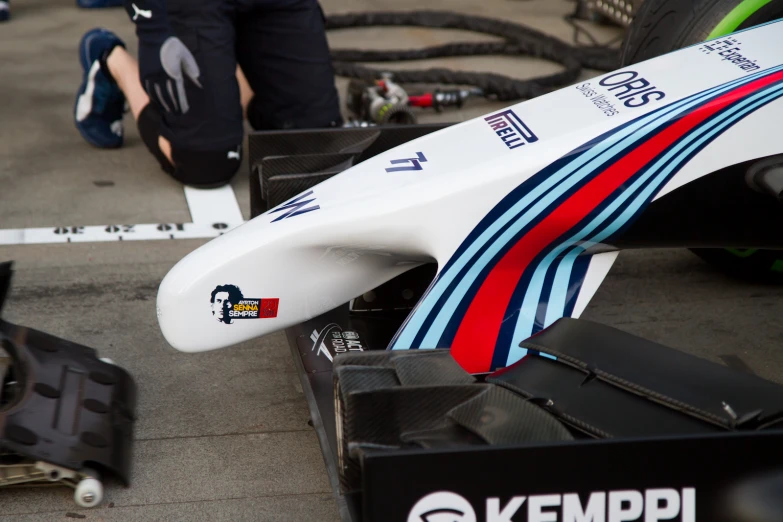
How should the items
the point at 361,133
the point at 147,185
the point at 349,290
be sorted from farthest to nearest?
the point at 147,185 → the point at 361,133 → the point at 349,290

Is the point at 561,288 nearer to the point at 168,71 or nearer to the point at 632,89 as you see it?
the point at 632,89

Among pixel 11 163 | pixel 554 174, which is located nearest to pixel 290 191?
pixel 554 174

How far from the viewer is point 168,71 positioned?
3197mm

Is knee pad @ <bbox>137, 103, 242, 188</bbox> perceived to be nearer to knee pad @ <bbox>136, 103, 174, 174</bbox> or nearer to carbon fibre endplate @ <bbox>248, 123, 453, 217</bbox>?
knee pad @ <bbox>136, 103, 174, 174</bbox>

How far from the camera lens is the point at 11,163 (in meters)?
→ 3.56

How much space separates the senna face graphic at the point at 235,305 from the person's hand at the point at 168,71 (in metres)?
1.62

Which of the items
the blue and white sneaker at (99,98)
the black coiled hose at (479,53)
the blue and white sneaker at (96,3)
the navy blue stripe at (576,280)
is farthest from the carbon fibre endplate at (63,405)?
the blue and white sneaker at (96,3)

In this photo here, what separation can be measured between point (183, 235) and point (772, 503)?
7.11 ft

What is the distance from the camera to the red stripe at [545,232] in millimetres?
1837

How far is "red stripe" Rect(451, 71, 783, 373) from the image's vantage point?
184 centimetres

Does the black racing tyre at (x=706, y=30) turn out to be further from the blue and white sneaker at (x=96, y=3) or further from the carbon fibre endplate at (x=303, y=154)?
the blue and white sneaker at (x=96, y=3)

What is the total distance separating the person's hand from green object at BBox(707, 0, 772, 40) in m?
1.78

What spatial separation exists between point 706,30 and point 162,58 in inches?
72.5

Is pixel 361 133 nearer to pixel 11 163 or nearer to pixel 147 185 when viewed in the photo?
pixel 147 185
